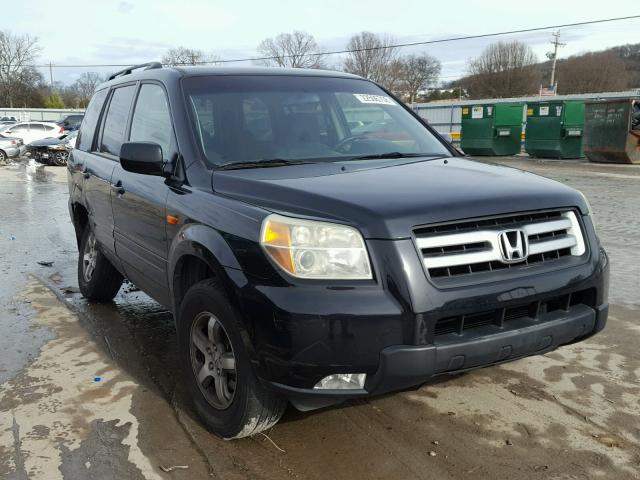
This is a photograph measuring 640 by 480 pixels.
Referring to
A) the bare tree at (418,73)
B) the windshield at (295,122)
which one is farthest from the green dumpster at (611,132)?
the bare tree at (418,73)

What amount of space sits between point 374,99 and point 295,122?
0.79 m

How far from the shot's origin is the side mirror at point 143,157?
346 centimetres

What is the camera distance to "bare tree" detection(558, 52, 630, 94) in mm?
75750

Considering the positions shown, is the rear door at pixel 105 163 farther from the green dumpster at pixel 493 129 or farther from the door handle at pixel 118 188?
the green dumpster at pixel 493 129

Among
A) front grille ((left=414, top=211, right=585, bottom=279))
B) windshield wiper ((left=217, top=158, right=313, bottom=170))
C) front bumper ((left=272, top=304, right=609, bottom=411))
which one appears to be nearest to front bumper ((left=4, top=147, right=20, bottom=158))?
windshield wiper ((left=217, top=158, right=313, bottom=170))

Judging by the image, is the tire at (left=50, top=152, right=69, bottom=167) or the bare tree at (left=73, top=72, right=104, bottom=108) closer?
the tire at (left=50, top=152, right=69, bottom=167)

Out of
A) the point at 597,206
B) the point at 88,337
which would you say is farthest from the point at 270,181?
the point at 597,206

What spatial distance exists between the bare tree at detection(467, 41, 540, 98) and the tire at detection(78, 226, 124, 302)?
8420 cm

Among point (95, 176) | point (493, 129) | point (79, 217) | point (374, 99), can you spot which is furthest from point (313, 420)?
point (493, 129)

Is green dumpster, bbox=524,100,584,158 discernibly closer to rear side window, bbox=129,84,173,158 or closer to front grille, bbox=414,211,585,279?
rear side window, bbox=129,84,173,158

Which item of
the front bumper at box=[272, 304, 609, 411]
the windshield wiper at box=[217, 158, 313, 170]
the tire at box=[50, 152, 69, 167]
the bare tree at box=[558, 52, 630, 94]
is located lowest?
the tire at box=[50, 152, 69, 167]

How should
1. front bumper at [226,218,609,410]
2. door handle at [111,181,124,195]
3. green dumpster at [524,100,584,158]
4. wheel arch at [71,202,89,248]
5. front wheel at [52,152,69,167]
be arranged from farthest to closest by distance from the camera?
1. front wheel at [52,152,69,167]
2. green dumpster at [524,100,584,158]
3. wheel arch at [71,202,89,248]
4. door handle at [111,181,124,195]
5. front bumper at [226,218,609,410]

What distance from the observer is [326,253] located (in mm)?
2652

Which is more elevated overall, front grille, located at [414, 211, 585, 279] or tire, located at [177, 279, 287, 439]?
front grille, located at [414, 211, 585, 279]
